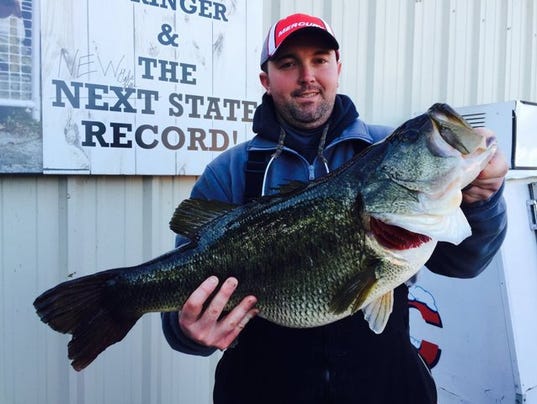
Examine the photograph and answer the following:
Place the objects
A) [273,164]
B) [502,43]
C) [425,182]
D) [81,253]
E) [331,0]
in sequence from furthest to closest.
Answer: [502,43]
[331,0]
[81,253]
[273,164]
[425,182]

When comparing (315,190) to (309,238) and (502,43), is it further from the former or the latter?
(502,43)

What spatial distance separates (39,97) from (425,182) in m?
1.76

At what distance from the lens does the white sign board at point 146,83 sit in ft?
7.66

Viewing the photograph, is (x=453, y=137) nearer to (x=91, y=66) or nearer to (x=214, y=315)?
(x=214, y=315)

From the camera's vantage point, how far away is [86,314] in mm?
1677

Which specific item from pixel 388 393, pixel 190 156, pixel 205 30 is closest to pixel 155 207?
pixel 190 156

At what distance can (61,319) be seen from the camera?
1.65 meters

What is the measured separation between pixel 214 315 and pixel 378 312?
0.53 metres

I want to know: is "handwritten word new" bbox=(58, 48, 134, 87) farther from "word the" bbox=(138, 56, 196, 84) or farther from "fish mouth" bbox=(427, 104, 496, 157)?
"fish mouth" bbox=(427, 104, 496, 157)

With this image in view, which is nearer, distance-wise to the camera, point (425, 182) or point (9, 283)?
point (425, 182)

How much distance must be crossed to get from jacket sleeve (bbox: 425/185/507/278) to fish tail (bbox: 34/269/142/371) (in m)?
1.13

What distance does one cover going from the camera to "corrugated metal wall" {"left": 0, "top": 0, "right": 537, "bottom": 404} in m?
2.34

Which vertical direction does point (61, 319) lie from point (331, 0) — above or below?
below

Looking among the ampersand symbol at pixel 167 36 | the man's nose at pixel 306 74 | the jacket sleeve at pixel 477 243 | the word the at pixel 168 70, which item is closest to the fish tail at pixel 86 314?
the man's nose at pixel 306 74
